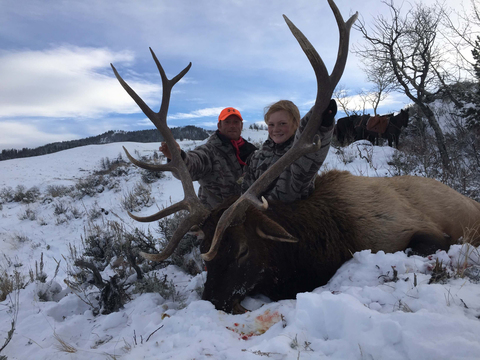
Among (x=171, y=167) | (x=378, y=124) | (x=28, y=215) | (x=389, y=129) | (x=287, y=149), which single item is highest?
(x=378, y=124)

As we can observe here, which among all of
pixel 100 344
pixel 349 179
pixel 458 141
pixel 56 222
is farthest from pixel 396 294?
pixel 458 141

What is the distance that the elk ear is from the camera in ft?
7.84

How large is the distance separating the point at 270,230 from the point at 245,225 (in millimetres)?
229

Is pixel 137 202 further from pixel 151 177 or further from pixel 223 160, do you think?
pixel 223 160

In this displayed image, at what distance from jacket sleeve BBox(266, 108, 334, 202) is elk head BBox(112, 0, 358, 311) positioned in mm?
126

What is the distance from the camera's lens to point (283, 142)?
3.50 meters

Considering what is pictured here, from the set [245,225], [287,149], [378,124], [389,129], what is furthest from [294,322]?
[389,129]

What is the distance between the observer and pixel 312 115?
2609 millimetres

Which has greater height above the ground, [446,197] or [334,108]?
[334,108]

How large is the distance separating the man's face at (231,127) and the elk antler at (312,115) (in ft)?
6.86

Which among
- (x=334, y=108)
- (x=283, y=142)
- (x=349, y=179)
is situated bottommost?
(x=349, y=179)

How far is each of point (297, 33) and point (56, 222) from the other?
864cm

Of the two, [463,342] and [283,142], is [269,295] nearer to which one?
[463,342]

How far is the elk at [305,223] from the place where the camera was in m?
2.36
